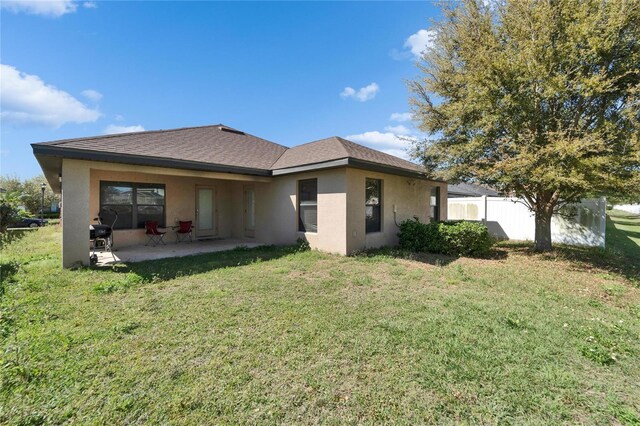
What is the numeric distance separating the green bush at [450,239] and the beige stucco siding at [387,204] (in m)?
0.76

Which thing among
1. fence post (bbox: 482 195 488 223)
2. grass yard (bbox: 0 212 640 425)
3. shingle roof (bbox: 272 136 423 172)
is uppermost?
shingle roof (bbox: 272 136 423 172)

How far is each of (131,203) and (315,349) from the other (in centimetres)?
941

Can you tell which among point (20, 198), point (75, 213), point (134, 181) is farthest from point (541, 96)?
point (20, 198)

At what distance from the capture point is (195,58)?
11.3m

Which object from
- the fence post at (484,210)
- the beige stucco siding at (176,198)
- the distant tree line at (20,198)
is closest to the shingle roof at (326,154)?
the beige stucco siding at (176,198)

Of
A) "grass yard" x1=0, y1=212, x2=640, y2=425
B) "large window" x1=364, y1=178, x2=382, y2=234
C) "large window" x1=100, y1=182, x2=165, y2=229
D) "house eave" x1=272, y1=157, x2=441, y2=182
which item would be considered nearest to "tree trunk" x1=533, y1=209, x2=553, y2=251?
"grass yard" x1=0, y1=212, x2=640, y2=425

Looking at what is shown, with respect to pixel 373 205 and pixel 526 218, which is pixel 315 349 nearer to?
pixel 373 205

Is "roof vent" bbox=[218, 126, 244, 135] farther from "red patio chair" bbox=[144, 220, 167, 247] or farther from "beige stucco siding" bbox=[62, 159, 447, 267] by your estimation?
"red patio chair" bbox=[144, 220, 167, 247]

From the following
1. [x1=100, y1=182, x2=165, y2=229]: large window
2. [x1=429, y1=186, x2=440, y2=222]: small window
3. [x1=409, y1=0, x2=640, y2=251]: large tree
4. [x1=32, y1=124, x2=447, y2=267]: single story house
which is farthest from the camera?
[x1=429, y1=186, x2=440, y2=222]: small window

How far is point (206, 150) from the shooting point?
9.69 metres

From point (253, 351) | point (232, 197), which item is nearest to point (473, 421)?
point (253, 351)

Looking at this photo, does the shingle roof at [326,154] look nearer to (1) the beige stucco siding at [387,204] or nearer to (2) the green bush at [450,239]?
(1) the beige stucco siding at [387,204]

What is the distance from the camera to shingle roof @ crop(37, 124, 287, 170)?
6957 millimetres

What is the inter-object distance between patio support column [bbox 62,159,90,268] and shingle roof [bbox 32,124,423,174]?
442 mm
